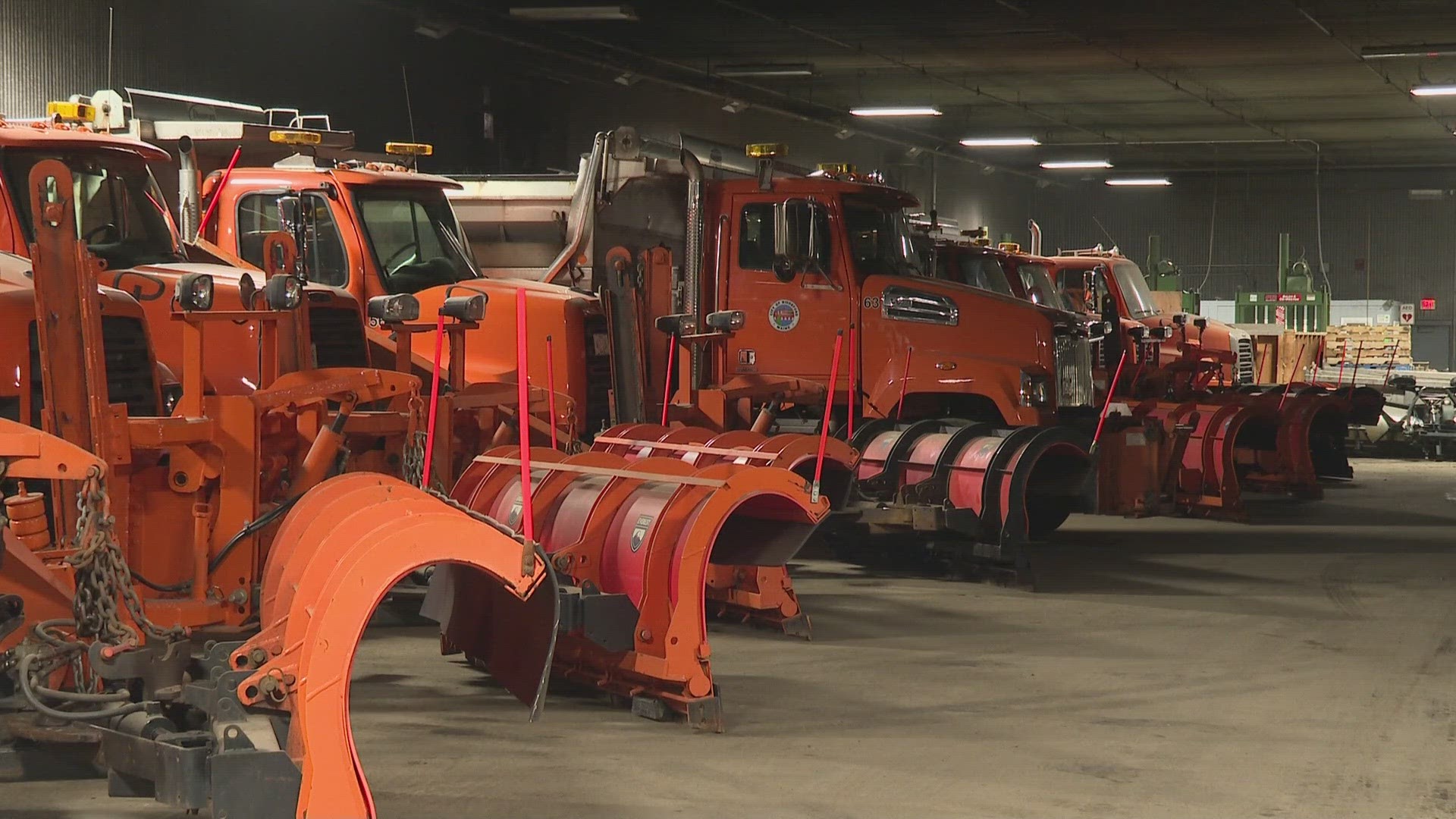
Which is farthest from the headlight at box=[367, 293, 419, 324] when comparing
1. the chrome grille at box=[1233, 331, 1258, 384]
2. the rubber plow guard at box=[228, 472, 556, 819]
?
the chrome grille at box=[1233, 331, 1258, 384]

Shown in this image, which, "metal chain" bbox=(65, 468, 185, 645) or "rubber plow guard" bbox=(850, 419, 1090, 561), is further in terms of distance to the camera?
"rubber plow guard" bbox=(850, 419, 1090, 561)

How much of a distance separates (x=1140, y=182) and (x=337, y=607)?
41699 millimetres

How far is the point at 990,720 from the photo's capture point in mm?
6848

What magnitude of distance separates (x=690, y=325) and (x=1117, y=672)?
13.6ft

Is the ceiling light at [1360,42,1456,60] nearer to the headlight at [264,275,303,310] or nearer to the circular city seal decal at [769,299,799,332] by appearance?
the circular city seal decal at [769,299,799,332]

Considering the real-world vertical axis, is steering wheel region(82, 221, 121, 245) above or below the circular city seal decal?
above

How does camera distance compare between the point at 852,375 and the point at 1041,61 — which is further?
the point at 1041,61

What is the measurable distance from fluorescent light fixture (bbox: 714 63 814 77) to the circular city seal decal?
16.4 meters

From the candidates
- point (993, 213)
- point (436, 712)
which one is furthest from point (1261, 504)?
point (993, 213)

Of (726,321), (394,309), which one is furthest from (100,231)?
(726,321)

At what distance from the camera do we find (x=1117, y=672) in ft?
26.0

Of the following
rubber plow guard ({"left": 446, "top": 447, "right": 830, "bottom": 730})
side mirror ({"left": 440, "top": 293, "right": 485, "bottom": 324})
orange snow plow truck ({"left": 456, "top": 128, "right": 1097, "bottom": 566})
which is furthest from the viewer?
orange snow plow truck ({"left": 456, "top": 128, "right": 1097, "bottom": 566})

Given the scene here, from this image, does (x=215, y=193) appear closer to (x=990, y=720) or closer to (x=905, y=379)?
(x=905, y=379)

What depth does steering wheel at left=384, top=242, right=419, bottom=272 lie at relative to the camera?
11164mm
